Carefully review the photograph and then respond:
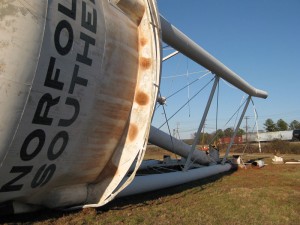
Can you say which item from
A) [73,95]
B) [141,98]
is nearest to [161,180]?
[141,98]

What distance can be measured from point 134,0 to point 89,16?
1.63m

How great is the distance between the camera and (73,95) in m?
5.78

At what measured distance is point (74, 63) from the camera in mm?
5652

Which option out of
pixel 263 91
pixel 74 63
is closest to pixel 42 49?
pixel 74 63

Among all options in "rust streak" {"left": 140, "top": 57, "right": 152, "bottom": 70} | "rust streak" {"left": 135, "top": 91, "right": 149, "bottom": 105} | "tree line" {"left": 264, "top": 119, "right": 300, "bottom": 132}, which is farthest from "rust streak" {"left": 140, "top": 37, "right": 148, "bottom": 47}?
"tree line" {"left": 264, "top": 119, "right": 300, "bottom": 132}

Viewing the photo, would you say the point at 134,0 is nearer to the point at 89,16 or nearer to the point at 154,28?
the point at 154,28

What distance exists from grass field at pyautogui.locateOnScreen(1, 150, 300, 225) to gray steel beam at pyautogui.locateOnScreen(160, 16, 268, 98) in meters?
4.12

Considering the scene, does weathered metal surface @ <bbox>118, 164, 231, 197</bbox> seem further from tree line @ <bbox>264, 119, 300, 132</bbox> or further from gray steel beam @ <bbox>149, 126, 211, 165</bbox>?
tree line @ <bbox>264, 119, 300, 132</bbox>

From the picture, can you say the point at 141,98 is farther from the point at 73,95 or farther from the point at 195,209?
the point at 195,209

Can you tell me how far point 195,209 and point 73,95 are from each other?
4215 mm

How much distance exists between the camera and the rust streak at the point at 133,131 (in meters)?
7.36

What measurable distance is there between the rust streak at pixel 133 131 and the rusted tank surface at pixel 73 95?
2 cm

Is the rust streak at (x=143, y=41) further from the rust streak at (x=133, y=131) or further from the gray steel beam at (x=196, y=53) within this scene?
the gray steel beam at (x=196, y=53)

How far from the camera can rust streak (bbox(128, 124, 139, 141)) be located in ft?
24.2
